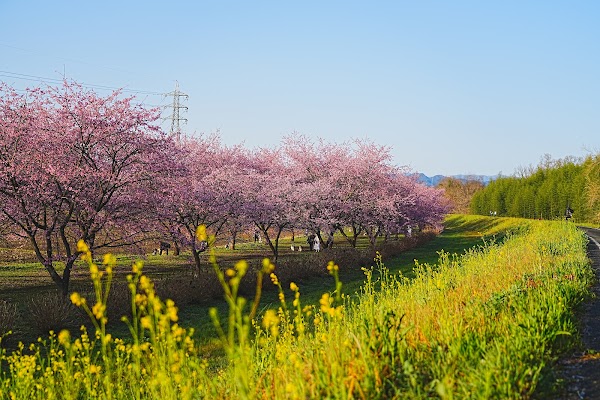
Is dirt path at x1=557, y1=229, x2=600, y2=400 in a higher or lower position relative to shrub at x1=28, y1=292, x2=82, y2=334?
higher

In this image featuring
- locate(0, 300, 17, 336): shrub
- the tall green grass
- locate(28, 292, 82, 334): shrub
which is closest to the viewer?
the tall green grass

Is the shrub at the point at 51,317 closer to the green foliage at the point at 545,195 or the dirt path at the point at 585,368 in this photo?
the dirt path at the point at 585,368

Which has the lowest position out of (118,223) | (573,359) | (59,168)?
(573,359)

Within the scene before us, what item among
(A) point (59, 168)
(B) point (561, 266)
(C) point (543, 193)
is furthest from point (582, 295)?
(C) point (543, 193)

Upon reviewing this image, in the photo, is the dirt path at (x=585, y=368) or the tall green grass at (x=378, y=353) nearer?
the tall green grass at (x=378, y=353)

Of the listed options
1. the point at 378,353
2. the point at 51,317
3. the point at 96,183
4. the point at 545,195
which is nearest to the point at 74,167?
the point at 96,183

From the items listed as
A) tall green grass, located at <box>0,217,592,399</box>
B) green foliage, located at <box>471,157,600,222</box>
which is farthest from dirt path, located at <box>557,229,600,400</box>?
green foliage, located at <box>471,157,600,222</box>

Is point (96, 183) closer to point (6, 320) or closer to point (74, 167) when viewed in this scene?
point (74, 167)

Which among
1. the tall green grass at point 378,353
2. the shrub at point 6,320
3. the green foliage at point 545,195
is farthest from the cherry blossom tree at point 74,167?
the green foliage at point 545,195

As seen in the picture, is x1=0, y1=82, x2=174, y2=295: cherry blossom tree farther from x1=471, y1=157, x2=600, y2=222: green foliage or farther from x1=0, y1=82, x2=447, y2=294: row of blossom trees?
x1=471, y1=157, x2=600, y2=222: green foliage

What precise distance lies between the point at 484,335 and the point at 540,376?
102 cm

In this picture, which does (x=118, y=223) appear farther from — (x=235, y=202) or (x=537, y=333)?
(x=537, y=333)

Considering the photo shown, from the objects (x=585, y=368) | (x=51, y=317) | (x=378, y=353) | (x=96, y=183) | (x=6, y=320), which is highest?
(x=96, y=183)

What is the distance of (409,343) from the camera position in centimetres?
521
